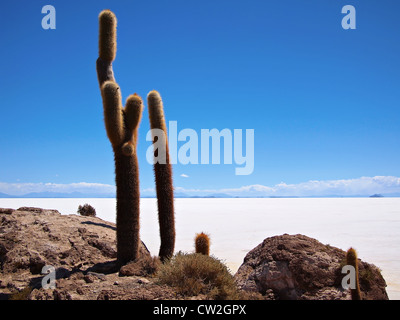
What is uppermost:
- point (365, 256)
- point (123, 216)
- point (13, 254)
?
point (123, 216)

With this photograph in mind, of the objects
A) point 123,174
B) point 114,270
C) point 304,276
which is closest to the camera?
point 304,276

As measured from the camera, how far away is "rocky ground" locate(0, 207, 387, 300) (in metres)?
7.61

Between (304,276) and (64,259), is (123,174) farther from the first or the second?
(304,276)

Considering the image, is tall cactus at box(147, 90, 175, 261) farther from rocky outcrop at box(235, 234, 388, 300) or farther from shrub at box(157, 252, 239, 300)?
rocky outcrop at box(235, 234, 388, 300)

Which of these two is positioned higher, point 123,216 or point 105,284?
point 123,216

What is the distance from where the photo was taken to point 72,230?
1123 centimetres

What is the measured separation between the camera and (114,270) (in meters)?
9.62

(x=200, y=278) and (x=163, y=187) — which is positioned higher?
(x=163, y=187)

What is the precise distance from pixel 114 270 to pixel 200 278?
10.6 ft

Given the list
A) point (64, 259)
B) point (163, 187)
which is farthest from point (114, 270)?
point (163, 187)
